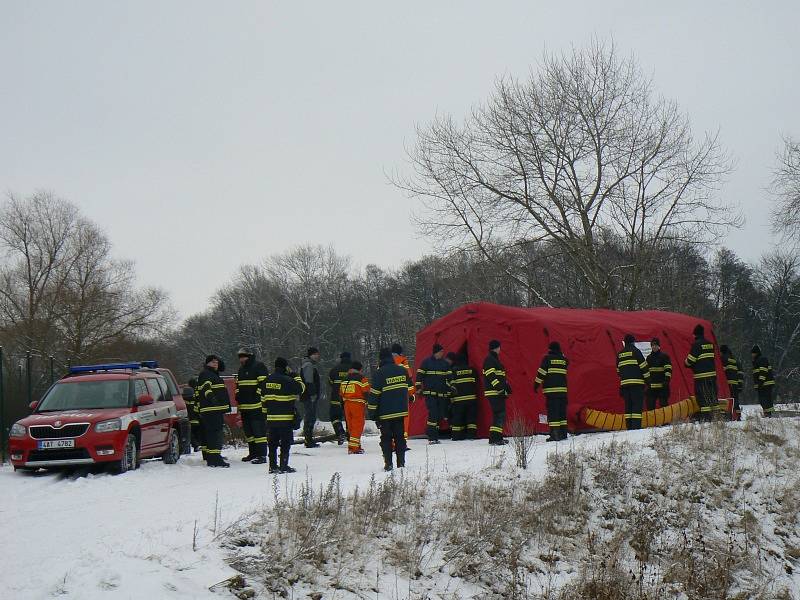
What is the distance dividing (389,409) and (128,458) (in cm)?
446

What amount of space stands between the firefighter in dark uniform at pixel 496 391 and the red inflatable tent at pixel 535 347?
1767 millimetres

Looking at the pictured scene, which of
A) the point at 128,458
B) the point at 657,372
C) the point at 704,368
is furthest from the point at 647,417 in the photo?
the point at 128,458

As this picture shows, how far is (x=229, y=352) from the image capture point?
7600 centimetres

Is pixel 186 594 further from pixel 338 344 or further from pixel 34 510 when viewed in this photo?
pixel 338 344

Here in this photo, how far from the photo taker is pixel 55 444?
1314 cm

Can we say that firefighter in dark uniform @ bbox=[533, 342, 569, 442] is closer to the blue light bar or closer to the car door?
the car door

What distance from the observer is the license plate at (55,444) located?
1309 cm

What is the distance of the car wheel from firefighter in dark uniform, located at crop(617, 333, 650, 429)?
345 inches

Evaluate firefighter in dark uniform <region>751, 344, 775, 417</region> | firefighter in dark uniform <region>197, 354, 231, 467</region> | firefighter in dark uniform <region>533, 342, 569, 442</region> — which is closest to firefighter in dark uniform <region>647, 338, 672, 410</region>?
firefighter in dark uniform <region>533, 342, 569, 442</region>

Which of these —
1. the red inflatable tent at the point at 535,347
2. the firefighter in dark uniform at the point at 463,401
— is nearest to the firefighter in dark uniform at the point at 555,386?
the red inflatable tent at the point at 535,347

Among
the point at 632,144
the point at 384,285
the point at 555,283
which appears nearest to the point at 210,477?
the point at 632,144

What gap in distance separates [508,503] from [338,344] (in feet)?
204

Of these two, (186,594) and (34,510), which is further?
(34,510)

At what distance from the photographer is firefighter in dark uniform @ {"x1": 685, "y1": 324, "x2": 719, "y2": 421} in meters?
17.7
